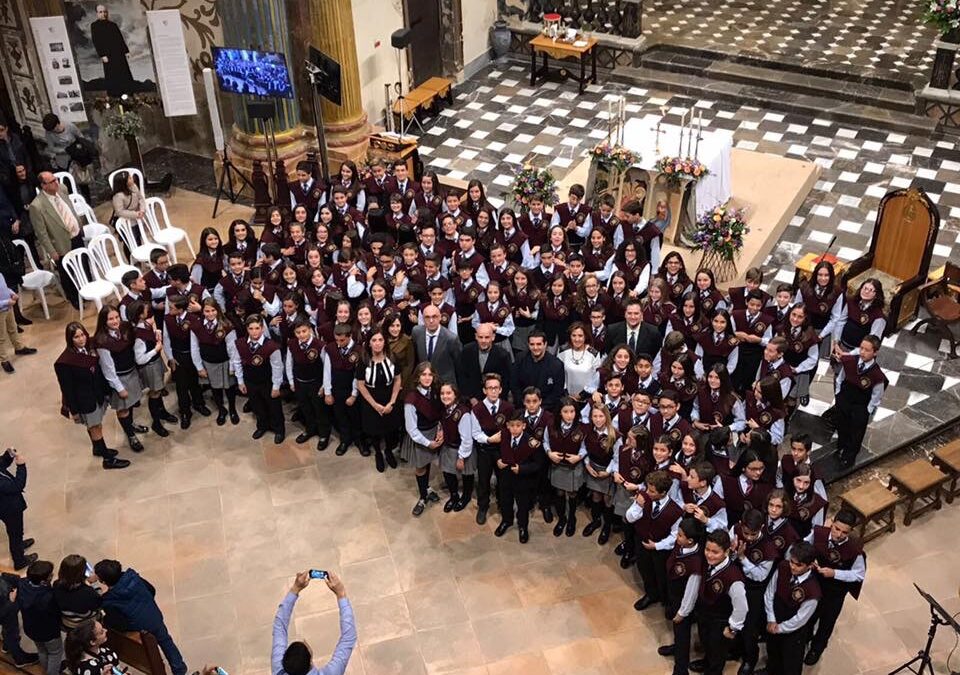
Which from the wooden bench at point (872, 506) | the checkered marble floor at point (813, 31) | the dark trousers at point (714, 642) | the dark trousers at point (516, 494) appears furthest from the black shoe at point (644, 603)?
the checkered marble floor at point (813, 31)

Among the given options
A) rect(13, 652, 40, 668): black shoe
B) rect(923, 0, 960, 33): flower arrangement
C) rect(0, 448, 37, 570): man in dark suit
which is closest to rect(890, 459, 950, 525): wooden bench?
rect(13, 652, 40, 668): black shoe

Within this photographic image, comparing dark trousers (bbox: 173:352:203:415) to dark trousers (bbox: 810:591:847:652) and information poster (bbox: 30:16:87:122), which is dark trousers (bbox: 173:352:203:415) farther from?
dark trousers (bbox: 810:591:847:652)

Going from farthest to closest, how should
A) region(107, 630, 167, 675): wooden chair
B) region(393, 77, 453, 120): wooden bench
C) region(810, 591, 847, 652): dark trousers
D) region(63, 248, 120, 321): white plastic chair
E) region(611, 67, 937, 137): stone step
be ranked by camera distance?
1. region(393, 77, 453, 120): wooden bench
2. region(611, 67, 937, 137): stone step
3. region(63, 248, 120, 321): white plastic chair
4. region(810, 591, 847, 652): dark trousers
5. region(107, 630, 167, 675): wooden chair

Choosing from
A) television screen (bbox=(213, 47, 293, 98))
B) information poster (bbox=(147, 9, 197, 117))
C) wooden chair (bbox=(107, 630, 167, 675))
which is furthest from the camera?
information poster (bbox=(147, 9, 197, 117))

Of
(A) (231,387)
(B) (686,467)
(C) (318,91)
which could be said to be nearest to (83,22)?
(C) (318,91)

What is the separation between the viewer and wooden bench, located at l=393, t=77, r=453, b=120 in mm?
14578

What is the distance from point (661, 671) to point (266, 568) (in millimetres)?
3052

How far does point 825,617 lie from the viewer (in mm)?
6805

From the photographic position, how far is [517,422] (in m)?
7.41

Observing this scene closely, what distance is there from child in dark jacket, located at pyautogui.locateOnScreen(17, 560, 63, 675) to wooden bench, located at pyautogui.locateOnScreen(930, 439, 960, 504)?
6811 mm

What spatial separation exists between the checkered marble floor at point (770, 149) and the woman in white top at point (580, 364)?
292cm

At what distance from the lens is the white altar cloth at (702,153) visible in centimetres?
1180

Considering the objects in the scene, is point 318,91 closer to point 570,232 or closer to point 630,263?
point 570,232

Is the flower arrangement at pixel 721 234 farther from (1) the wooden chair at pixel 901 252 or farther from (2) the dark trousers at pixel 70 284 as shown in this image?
(2) the dark trousers at pixel 70 284
